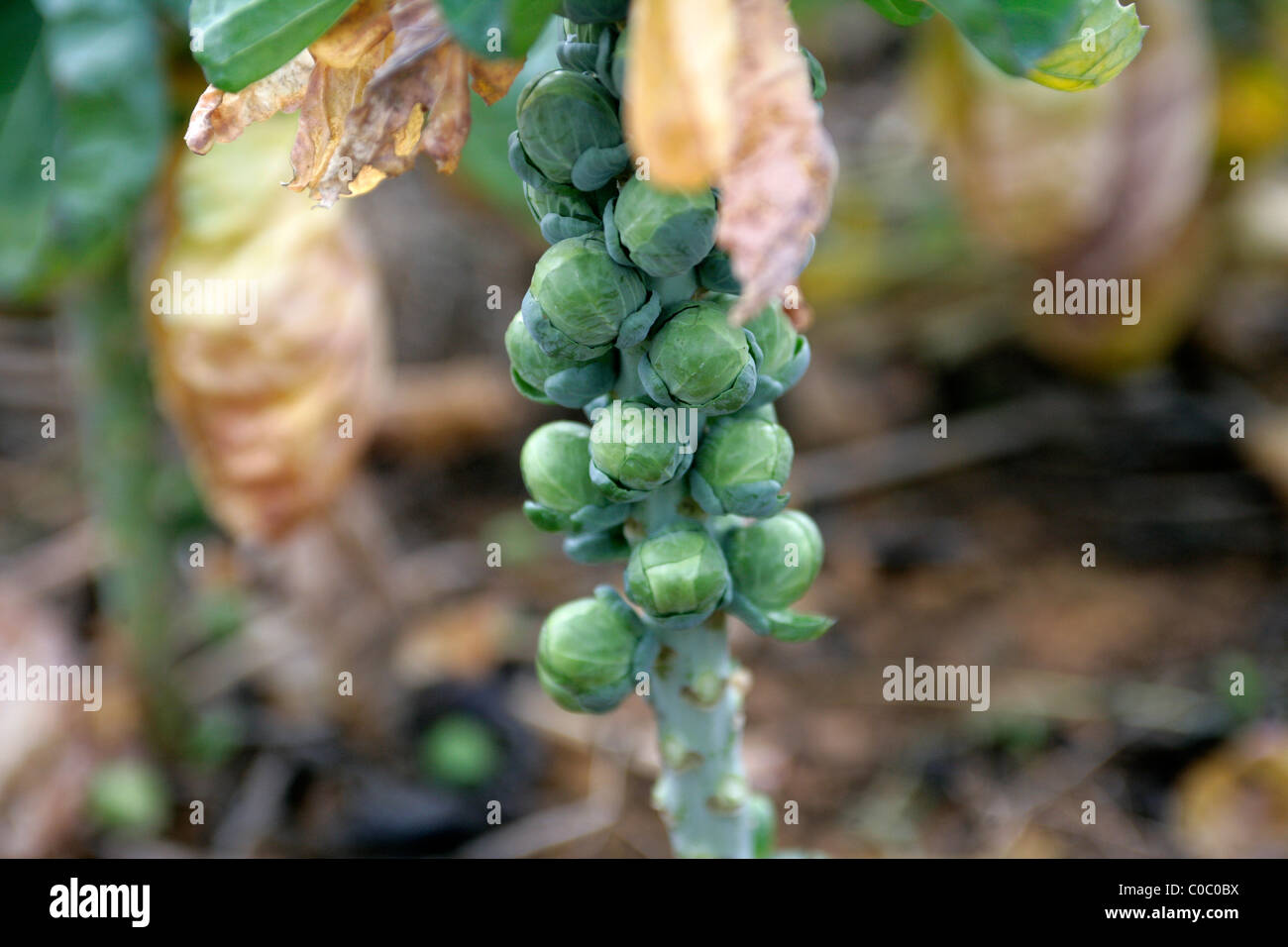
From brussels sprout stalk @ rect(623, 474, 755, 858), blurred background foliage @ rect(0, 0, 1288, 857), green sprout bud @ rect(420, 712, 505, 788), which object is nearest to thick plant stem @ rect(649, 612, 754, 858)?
brussels sprout stalk @ rect(623, 474, 755, 858)

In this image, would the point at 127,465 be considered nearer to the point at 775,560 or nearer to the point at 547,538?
the point at 547,538

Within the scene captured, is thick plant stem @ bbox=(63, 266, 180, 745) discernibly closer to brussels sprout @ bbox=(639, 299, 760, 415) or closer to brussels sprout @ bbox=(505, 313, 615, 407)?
brussels sprout @ bbox=(505, 313, 615, 407)

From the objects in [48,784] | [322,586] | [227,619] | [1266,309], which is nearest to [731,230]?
[322,586]

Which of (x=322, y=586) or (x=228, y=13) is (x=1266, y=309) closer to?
(x=322, y=586)

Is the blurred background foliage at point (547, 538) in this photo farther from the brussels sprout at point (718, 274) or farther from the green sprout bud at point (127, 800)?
the brussels sprout at point (718, 274)

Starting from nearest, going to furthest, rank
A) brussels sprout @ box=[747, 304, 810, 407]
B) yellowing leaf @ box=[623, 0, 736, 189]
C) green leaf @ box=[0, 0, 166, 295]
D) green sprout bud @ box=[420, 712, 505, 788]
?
yellowing leaf @ box=[623, 0, 736, 189], brussels sprout @ box=[747, 304, 810, 407], green leaf @ box=[0, 0, 166, 295], green sprout bud @ box=[420, 712, 505, 788]

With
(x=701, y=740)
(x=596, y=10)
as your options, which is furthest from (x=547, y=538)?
(x=596, y=10)
